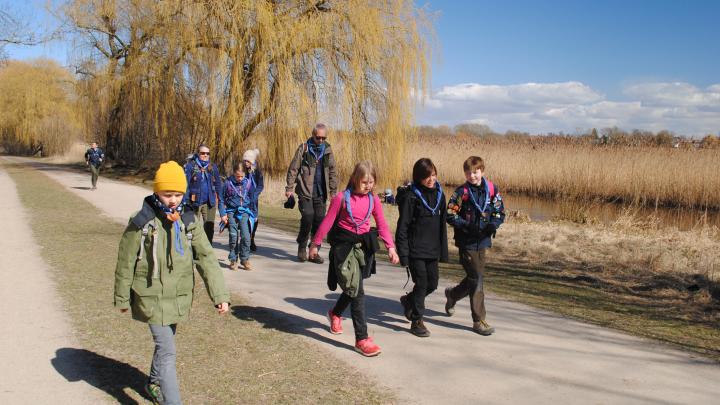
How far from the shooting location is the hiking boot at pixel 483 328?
18.0 feet

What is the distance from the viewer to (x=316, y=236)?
17.5 feet

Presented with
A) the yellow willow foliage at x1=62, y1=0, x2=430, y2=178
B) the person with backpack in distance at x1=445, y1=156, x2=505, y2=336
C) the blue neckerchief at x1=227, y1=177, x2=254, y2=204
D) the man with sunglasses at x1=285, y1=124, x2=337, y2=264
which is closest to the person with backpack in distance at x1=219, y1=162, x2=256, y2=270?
the blue neckerchief at x1=227, y1=177, x2=254, y2=204

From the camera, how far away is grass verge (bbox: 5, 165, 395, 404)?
162 inches

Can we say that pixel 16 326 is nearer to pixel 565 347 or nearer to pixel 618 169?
pixel 565 347

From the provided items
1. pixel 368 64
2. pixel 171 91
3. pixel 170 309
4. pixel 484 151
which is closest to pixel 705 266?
pixel 170 309

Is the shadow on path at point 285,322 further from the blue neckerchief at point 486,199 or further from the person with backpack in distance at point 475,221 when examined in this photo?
the blue neckerchief at point 486,199

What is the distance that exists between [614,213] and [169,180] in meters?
16.9

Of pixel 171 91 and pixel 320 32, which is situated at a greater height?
pixel 320 32

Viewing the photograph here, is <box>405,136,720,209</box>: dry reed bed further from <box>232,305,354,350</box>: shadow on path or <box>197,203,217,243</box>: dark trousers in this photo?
<box>232,305,354,350</box>: shadow on path

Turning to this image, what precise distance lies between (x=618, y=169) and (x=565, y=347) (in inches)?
614

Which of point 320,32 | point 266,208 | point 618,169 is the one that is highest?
point 320,32

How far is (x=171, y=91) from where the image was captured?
20.7 m

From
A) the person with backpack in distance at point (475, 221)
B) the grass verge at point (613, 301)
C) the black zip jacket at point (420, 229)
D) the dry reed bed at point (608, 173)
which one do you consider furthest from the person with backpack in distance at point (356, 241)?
the dry reed bed at point (608, 173)

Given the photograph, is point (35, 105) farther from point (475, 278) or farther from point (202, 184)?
point (475, 278)
